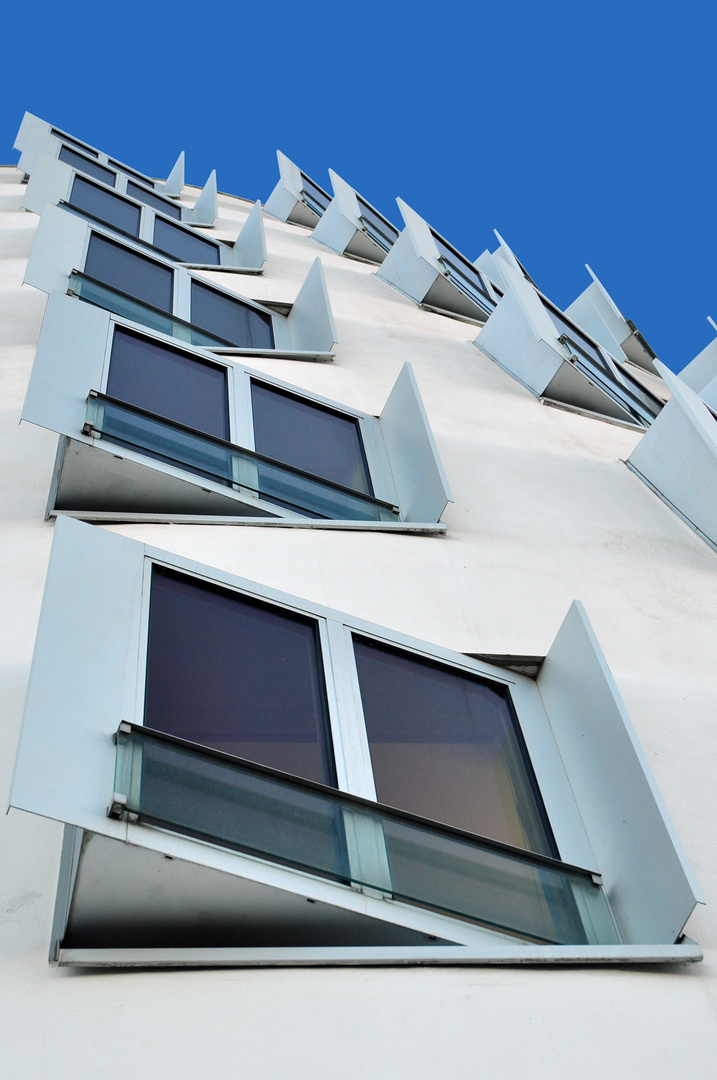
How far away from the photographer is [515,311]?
13.1 m

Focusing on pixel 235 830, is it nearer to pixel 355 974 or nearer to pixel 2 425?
pixel 355 974

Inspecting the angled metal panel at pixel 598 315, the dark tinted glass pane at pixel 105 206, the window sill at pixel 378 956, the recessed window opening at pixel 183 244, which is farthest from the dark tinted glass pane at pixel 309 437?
the angled metal panel at pixel 598 315

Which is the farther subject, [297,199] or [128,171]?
[297,199]

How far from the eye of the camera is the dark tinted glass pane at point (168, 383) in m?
7.89

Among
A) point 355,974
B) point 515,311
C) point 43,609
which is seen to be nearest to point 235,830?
point 355,974

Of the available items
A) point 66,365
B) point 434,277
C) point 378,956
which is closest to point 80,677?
point 378,956

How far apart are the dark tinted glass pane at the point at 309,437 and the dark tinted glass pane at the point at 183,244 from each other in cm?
691

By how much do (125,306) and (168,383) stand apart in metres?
2.07

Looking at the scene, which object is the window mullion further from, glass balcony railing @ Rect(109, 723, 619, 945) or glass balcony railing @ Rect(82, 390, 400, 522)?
glass balcony railing @ Rect(82, 390, 400, 522)

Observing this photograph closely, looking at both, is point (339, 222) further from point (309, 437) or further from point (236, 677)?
point (236, 677)

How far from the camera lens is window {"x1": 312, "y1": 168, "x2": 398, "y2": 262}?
762 inches

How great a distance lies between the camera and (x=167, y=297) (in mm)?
11438

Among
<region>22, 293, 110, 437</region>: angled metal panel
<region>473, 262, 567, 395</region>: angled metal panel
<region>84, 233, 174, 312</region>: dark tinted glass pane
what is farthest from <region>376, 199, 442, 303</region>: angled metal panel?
<region>22, 293, 110, 437</region>: angled metal panel

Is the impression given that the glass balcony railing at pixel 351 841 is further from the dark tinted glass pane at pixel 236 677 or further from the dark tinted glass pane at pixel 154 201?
the dark tinted glass pane at pixel 154 201
